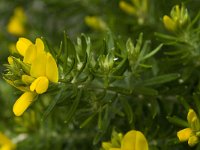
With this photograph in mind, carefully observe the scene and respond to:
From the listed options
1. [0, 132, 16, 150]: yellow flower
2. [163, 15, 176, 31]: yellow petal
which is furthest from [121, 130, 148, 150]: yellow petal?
[0, 132, 16, 150]: yellow flower

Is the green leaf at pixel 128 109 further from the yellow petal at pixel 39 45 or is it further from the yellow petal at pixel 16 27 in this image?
the yellow petal at pixel 16 27

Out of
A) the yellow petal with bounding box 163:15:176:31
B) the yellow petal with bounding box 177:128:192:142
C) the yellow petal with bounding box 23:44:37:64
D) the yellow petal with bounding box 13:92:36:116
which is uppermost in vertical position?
the yellow petal with bounding box 163:15:176:31

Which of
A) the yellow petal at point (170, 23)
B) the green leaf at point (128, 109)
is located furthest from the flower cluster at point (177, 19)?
the green leaf at point (128, 109)

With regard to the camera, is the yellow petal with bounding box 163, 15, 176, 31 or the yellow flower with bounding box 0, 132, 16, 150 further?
the yellow flower with bounding box 0, 132, 16, 150

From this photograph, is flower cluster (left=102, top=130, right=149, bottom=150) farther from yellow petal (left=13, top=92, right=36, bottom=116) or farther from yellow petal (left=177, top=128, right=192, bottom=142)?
yellow petal (left=13, top=92, right=36, bottom=116)

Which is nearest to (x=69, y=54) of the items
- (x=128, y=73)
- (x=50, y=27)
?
(x=128, y=73)

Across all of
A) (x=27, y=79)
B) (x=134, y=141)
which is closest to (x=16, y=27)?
(x=27, y=79)
